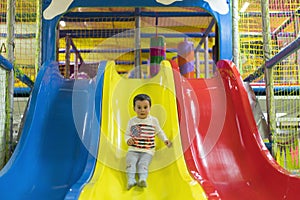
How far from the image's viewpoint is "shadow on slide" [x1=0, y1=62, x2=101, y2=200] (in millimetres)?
2197

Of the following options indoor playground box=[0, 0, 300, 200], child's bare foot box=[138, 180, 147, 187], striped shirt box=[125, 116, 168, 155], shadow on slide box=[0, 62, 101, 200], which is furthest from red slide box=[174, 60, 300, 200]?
shadow on slide box=[0, 62, 101, 200]

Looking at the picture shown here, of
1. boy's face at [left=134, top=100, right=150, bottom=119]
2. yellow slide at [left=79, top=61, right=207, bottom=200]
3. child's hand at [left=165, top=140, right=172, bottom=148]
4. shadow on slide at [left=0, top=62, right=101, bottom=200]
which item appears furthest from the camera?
boy's face at [left=134, top=100, right=150, bottom=119]

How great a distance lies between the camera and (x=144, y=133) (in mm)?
2479

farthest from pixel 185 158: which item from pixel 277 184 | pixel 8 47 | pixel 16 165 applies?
pixel 8 47

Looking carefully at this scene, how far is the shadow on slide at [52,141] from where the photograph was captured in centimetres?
220

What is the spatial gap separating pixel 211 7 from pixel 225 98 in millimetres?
1223

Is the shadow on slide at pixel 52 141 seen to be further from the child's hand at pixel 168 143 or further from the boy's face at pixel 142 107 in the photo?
the child's hand at pixel 168 143

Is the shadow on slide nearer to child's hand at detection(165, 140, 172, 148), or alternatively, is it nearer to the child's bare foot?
the child's bare foot

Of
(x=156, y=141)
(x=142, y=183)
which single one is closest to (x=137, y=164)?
(x=142, y=183)

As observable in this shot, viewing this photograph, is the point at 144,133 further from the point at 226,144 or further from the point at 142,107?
the point at 226,144

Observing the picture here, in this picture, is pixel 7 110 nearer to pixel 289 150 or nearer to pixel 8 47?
pixel 8 47

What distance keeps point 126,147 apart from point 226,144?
0.72 m

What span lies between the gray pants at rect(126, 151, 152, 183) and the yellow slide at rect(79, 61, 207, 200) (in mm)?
71

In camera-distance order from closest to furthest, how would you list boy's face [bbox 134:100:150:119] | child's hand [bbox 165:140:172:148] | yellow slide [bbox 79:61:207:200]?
yellow slide [bbox 79:61:207:200] < child's hand [bbox 165:140:172:148] < boy's face [bbox 134:100:150:119]
